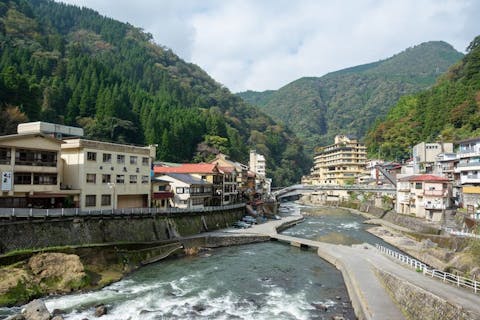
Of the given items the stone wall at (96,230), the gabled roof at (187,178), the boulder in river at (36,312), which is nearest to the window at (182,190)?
the gabled roof at (187,178)

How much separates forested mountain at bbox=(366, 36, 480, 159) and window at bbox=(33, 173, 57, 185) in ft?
221

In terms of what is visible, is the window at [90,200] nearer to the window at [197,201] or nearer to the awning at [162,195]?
the awning at [162,195]

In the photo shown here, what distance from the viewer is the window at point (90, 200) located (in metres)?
33.8

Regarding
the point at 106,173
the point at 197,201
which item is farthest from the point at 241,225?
the point at 106,173

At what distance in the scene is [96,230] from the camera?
30.6 meters

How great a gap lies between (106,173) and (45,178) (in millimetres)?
6162

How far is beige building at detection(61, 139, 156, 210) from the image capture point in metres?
33.8

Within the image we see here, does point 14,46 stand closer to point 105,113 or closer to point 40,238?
point 105,113

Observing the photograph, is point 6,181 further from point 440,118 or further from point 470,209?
point 440,118

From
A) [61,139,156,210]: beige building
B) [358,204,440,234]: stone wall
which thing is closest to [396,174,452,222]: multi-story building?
[358,204,440,234]: stone wall

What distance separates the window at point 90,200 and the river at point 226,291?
29.2 ft

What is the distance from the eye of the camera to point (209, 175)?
52406mm

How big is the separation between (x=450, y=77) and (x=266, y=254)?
324ft

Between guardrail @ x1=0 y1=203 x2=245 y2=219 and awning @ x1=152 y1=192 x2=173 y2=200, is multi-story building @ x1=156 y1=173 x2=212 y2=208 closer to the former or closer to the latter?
awning @ x1=152 y1=192 x2=173 y2=200
